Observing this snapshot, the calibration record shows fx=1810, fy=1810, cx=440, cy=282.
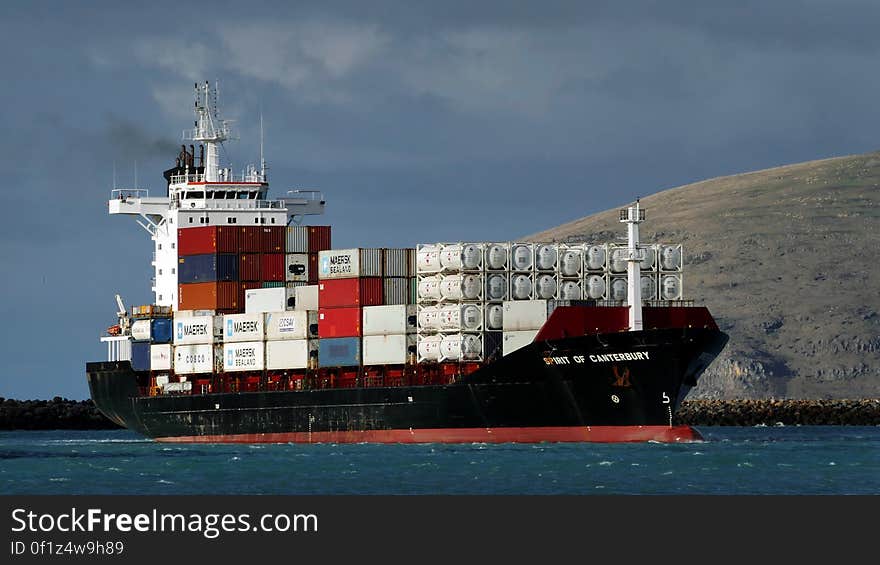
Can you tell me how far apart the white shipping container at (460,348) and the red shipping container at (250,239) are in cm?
1448

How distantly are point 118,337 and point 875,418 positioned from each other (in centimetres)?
5454

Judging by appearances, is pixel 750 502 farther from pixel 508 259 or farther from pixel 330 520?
pixel 508 259

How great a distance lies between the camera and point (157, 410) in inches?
3383

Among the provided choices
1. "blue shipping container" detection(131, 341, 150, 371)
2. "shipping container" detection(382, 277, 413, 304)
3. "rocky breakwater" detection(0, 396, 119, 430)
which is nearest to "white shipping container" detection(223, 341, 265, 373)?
"blue shipping container" detection(131, 341, 150, 371)

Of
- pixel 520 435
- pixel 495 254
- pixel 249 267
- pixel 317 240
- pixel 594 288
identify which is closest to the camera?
pixel 520 435

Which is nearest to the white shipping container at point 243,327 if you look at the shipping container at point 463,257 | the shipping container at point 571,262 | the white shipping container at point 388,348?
the white shipping container at point 388,348

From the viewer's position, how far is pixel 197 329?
270 feet

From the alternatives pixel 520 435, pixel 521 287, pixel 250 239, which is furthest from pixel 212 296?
pixel 520 435

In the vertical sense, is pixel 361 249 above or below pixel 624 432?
above

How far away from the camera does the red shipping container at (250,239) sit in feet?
272

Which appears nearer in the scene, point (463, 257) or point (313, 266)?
point (463, 257)

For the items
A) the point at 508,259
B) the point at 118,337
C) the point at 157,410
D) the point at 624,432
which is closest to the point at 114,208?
the point at 118,337

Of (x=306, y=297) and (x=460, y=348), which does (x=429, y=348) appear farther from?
(x=306, y=297)

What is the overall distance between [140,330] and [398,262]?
1732cm
